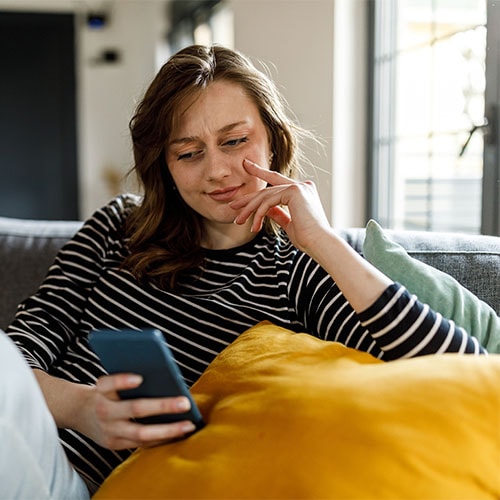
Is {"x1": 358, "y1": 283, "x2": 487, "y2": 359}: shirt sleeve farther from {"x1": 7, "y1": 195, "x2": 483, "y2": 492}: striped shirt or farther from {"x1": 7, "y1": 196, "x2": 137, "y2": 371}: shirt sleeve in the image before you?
{"x1": 7, "y1": 196, "x2": 137, "y2": 371}: shirt sleeve

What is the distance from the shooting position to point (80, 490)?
1.02 m

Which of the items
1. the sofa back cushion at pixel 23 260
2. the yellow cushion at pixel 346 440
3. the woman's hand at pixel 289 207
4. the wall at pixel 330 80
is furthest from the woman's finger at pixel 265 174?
the wall at pixel 330 80

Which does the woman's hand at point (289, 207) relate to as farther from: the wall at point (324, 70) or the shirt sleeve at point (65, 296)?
the wall at point (324, 70)

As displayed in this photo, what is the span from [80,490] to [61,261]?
64 cm

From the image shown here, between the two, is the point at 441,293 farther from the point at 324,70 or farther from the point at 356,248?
the point at 324,70

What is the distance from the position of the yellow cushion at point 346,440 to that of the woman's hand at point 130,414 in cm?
2

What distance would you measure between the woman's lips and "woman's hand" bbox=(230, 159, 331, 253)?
0.17 feet

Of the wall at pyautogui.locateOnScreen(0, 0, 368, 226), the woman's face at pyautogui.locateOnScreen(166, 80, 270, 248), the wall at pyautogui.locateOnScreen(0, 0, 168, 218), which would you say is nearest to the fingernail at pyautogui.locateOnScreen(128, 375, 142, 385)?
→ the woman's face at pyautogui.locateOnScreen(166, 80, 270, 248)

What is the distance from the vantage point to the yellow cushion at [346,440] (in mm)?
779

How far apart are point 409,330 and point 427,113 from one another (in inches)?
84.7

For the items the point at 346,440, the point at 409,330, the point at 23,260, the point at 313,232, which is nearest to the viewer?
the point at 346,440

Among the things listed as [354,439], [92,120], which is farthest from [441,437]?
[92,120]

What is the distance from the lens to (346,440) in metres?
0.80

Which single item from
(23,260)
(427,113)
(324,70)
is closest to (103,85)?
(324,70)
